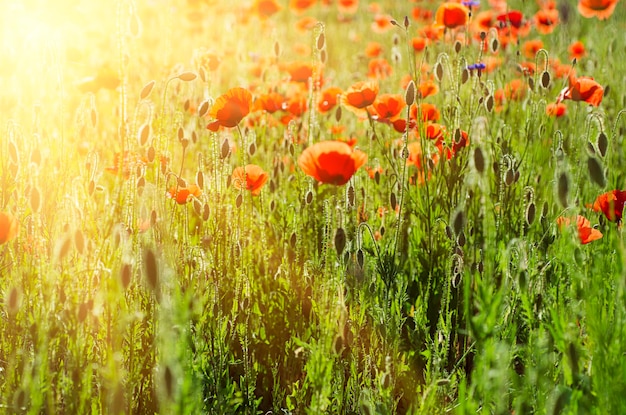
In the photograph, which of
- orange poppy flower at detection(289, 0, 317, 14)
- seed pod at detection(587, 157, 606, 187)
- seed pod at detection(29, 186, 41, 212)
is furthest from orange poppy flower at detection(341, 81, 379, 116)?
orange poppy flower at detection(289, 0, 317, 14)

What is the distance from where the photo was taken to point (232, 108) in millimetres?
2211

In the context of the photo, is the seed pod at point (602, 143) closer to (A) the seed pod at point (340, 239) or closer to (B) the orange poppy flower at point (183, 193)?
(A) the seed pod at point (340, 239)

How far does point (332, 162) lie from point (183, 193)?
51 centimetres

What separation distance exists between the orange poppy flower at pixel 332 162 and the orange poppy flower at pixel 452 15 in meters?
→ 1.25

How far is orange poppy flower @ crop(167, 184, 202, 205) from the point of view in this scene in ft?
6.90

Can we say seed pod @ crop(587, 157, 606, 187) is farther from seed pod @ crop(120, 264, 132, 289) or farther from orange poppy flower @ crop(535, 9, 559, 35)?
orange poppy flower @ crop(535, 9, 559, 35)

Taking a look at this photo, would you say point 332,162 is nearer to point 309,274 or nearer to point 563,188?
point 309,274

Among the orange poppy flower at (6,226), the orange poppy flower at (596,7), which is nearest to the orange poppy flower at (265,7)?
the orange poppy flower at (596,7)

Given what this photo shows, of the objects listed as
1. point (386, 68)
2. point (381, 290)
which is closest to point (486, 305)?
point (381, 290)

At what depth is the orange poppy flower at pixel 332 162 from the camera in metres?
1.89

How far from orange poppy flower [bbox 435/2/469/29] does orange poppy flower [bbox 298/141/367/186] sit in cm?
125

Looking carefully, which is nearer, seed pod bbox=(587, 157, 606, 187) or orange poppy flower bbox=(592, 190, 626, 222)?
seed pod bbox=(587, 157, 606, 187)

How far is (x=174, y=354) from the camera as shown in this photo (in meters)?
1.23

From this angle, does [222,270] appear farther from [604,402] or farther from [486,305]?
[604,402]
